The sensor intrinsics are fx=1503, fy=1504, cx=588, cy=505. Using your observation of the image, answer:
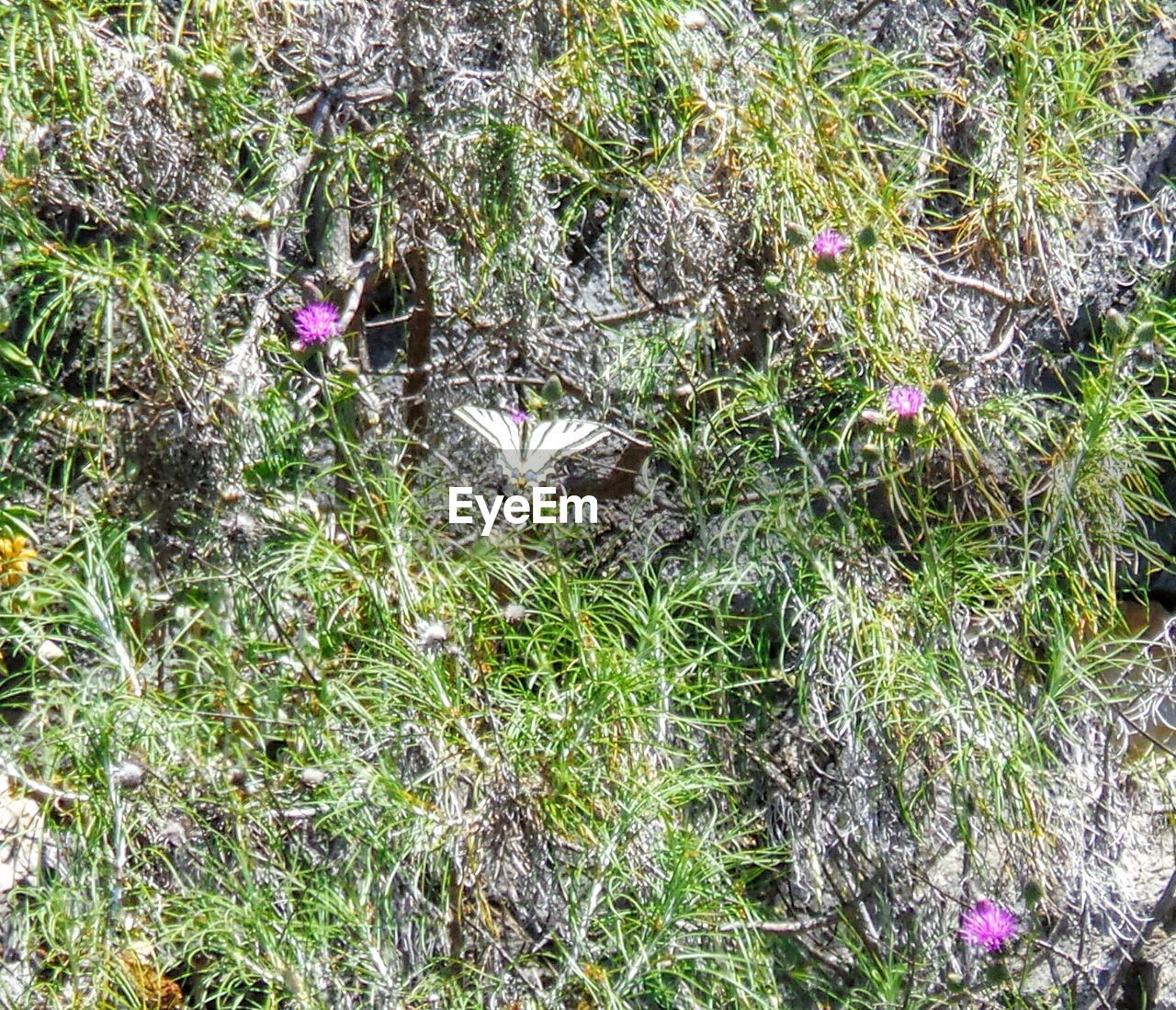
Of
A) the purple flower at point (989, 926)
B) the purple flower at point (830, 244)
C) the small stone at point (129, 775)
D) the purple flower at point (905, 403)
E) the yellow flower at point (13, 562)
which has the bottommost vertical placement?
the purple flower at point (989, 926)

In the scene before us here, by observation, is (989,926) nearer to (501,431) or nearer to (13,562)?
(501,431)

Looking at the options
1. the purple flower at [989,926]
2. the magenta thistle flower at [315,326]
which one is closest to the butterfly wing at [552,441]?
the magenta thistle flower at [315,326]

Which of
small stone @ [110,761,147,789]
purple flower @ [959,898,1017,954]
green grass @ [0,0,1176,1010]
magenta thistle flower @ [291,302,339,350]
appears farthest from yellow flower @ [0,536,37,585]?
purple flower @ [959,898,1017,954]

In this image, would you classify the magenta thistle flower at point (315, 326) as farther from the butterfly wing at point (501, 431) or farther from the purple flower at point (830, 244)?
the purple flower at point (830, 244)

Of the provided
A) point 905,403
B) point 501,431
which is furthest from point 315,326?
point 905,403

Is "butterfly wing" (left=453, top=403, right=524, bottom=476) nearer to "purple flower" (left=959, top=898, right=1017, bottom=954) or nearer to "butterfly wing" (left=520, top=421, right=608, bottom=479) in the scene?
"butterfly wing" (left=520, top=421, right=608, bottom=479)
